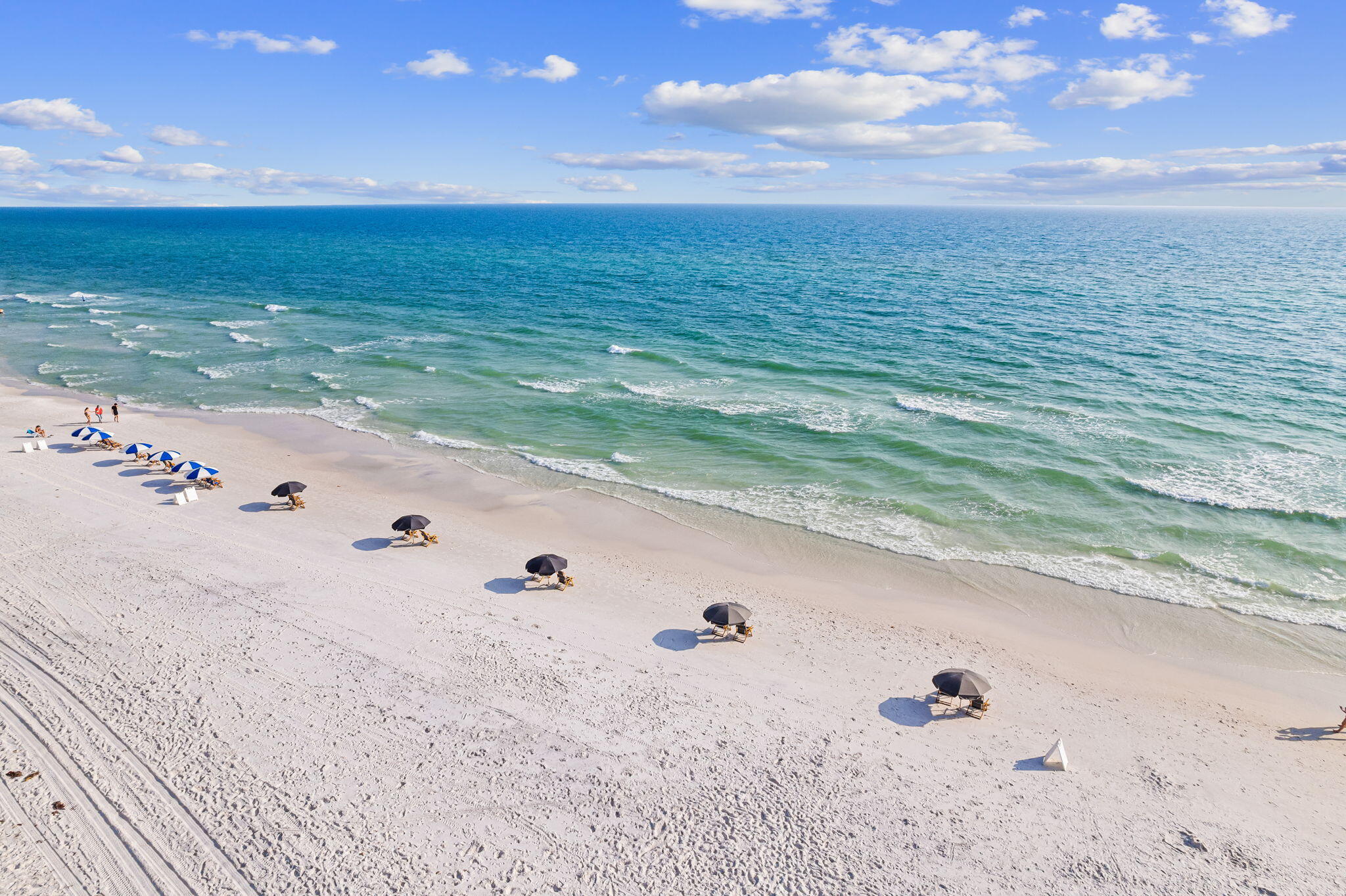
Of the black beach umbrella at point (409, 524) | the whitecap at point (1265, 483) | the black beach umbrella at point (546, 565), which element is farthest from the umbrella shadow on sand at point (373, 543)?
the whitecap at point (1265, 483)

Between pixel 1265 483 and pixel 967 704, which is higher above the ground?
pixel 1265 483

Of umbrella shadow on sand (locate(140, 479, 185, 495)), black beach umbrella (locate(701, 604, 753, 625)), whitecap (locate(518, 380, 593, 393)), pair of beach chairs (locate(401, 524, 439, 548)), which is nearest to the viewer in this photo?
black beach umbrella (locate(701, 604, 753, 625))

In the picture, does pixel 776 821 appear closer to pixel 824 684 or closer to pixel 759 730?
pixel 759 730

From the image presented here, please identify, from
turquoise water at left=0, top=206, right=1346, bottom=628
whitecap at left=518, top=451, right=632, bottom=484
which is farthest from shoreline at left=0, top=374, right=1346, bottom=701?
turquoise water at left=0, top=206, right=1346, bottom=628

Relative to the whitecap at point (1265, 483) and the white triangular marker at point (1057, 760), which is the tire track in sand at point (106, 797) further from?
the whitecap at point (1265, 483)

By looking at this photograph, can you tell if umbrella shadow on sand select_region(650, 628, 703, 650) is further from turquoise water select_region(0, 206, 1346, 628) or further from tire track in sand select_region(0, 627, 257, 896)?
tire track in sand select_region(0, 627, 257, 896)

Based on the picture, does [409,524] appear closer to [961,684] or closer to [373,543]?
[373,543]

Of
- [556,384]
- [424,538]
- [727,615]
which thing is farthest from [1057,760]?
[556,384]
